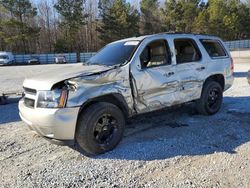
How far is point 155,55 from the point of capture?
543 cm

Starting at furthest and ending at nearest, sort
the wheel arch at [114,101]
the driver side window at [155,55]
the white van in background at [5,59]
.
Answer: the white van in background at [5,59]
the driver side window at [155,55]
the wheel arch at [114,101]

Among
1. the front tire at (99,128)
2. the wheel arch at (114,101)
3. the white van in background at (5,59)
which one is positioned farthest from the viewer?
the white van in background at (5,59)

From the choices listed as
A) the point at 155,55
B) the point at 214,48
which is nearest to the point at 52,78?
the point at 155,55

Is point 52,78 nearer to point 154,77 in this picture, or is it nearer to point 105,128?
point 105,128

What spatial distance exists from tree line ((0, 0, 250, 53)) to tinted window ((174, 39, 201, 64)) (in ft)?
150

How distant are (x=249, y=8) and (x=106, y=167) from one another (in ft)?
218

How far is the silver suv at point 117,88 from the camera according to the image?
4211mm

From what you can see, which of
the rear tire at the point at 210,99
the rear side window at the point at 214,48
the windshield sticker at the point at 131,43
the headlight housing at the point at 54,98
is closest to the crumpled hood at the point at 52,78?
the headlight housing at the point at 54,98

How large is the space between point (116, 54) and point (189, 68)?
61.7 inches

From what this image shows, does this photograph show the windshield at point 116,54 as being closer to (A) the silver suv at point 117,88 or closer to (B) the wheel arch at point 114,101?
(A) the silver suv at point 117,88

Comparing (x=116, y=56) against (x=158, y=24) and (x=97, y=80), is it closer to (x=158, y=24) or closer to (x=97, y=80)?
(x=97, y=80)

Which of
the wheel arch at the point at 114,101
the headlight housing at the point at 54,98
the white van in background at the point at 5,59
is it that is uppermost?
the headlight housing at the point at 54,98

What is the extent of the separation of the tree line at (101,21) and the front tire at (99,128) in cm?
4689

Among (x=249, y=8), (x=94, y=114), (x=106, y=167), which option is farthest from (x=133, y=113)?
(x=249, y=8)
